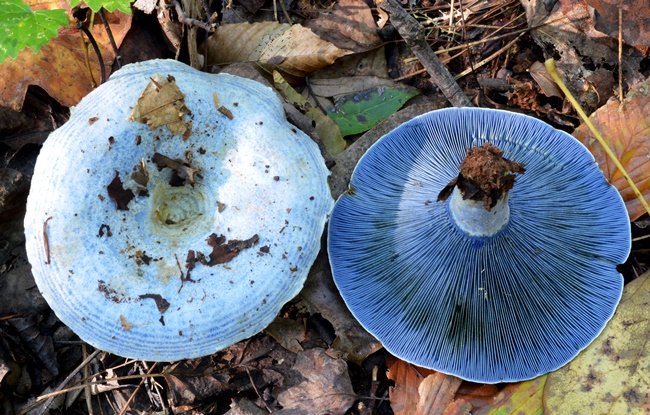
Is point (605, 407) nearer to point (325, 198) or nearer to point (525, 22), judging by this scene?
point (325, 198)

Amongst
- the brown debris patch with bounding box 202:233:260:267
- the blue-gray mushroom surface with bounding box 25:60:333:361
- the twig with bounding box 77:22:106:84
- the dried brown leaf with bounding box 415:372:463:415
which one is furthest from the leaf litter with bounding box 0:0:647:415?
the twig with bounding box 77:22:106:84

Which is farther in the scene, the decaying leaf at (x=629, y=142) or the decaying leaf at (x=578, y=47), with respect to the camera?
the decaying leaf at (x=578, y=47)

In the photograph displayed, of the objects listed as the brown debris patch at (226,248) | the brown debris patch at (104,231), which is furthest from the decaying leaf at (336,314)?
the brown debris patch at (104,231)

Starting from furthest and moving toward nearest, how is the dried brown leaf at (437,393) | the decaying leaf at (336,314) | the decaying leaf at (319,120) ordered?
the decaying leaf at (319,120) → the decaying leaf at (336,314) → the dried brown leaf at (437,393)

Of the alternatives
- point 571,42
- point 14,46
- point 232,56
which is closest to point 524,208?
point 571,42

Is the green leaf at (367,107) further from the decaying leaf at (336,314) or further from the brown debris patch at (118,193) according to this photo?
the brown debris patch at (118,193)

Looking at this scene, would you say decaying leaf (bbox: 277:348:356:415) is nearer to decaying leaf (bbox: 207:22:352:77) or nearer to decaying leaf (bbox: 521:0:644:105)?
decaying leaf (bbox: 207:22:352:77)
